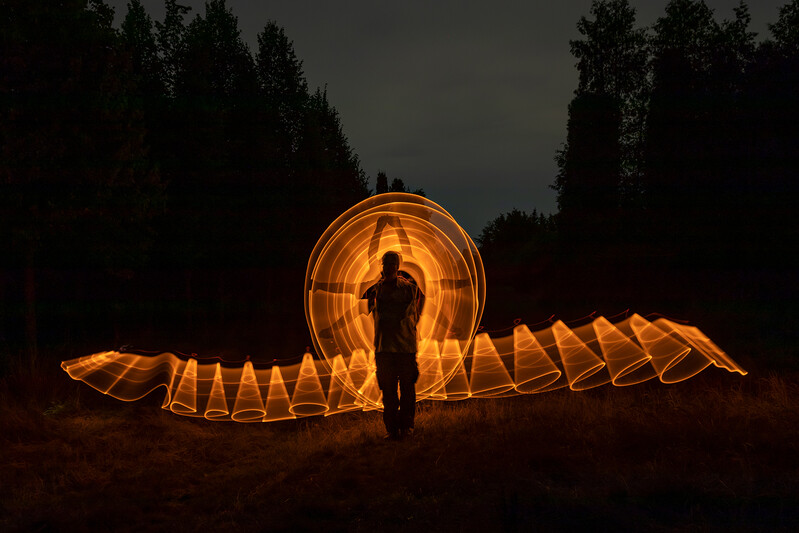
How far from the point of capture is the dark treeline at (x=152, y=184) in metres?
12.0

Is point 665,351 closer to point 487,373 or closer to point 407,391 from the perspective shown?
point 487,373

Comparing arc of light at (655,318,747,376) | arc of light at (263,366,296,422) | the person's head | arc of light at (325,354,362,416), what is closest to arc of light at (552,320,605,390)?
arc of light at (655,318,747,376)

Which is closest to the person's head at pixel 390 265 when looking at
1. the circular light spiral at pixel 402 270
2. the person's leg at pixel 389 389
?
the person's leg at pixel 389 389

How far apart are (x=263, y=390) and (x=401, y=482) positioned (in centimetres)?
698

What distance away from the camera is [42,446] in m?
8.62

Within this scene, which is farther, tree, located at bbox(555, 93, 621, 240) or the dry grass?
tree, located at bbox(555, 93, 621, 240)

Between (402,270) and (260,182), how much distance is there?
1417 centimetres

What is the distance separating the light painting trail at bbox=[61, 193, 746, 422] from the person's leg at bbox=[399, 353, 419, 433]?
1466 mm

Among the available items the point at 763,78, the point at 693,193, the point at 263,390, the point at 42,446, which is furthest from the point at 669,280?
the point at 42,446

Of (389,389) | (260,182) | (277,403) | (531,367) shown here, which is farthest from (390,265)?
(260,182)

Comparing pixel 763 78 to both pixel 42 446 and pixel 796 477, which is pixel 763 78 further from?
pixel 42 446

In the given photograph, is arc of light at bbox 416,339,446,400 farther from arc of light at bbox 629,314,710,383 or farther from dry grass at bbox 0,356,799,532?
arc of light at bbox 629,314,710,383

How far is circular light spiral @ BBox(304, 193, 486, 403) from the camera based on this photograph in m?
10.3

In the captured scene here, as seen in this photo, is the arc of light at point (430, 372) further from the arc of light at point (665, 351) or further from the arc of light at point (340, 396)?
the arc of light at point (665, 351)
